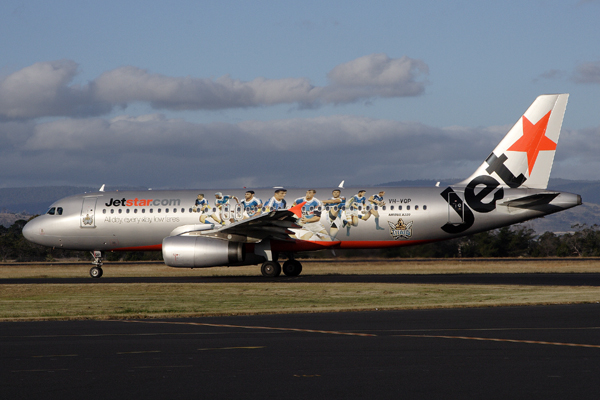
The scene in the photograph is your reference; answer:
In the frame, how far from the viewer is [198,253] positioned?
27.8 metres

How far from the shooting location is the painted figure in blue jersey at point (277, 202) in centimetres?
3019

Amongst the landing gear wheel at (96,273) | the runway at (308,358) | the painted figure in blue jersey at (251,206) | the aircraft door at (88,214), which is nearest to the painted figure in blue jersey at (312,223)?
the painted figure in blue jersey at (251,206)

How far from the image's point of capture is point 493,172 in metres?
30.5

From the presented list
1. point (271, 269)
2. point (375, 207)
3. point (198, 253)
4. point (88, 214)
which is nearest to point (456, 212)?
point (375, 207)

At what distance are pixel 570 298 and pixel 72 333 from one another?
41.5 ft

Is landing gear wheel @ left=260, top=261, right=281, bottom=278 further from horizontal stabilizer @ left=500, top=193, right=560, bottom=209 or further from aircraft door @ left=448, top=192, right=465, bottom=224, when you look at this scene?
horizontal stabilizer @ left=500, top=193, right=560, bottom=209

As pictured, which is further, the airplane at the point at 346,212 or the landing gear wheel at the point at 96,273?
the landing gear wheel at the point at 96,273

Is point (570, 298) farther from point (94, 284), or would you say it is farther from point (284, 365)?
point (94, 284)

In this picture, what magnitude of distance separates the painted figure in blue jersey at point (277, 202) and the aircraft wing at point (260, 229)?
0.44 m

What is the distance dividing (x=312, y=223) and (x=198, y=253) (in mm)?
5043

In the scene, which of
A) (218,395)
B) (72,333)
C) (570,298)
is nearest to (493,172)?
(570,298)

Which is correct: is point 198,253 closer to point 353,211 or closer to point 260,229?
point 260,229

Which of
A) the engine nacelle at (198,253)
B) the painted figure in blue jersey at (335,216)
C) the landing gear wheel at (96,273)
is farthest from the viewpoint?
A: the landing gear wheel at (96,273)

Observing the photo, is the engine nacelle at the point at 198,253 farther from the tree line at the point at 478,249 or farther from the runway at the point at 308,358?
the tree line at the point at 478,249
